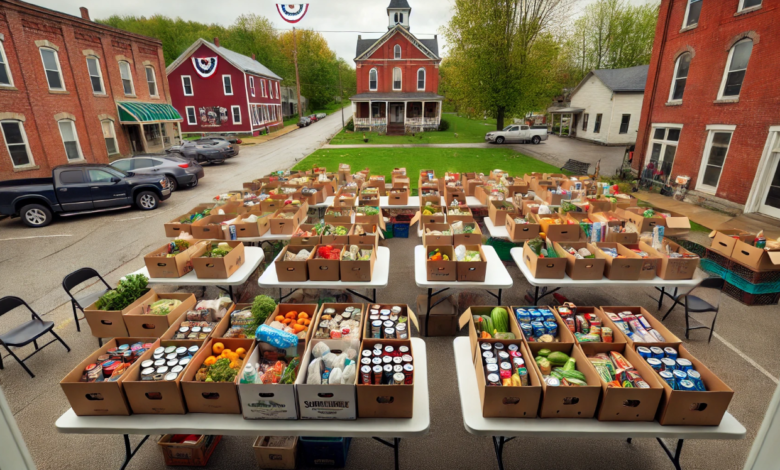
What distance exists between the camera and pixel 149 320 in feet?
13.9

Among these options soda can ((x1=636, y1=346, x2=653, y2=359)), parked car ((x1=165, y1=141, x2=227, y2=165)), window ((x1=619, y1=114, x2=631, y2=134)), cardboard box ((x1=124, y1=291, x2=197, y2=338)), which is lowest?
cardboard box ((x1=124, y1=291, x2=197, y2=338))

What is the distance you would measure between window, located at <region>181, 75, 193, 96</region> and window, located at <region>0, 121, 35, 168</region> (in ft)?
63.2

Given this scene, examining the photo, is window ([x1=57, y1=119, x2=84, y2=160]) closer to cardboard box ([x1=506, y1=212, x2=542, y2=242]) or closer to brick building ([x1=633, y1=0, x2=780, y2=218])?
cardboard box ([x1=506, y1=212, x2=542, y2=242])

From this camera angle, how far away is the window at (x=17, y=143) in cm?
1380

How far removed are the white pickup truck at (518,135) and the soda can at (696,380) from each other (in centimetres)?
2647

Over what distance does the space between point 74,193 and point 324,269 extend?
33.7 feet

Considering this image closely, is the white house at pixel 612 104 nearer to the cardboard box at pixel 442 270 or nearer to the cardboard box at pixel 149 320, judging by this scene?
the cardboard box at pixel 442 270

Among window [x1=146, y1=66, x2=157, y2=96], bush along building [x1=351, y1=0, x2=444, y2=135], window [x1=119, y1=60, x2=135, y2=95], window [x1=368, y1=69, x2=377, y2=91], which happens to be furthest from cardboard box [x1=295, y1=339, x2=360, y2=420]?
window [x1=368, y1=69, x2=377, y2=91]

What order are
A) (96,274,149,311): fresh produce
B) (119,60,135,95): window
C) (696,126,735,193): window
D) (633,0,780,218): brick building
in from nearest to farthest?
(96,274,149,311): fresh produce
(633,0,780,218): brick building
(696,126,735,193): window
(119,60,135,95): window

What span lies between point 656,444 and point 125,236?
38.3 feet

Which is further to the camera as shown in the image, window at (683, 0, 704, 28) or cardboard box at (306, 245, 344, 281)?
window at (683, 0, 704, 28)

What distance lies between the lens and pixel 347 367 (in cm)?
309

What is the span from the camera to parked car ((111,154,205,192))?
44.7ft

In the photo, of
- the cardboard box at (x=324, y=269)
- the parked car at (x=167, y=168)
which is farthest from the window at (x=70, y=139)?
the cardboard box at (x=324, y=269)
